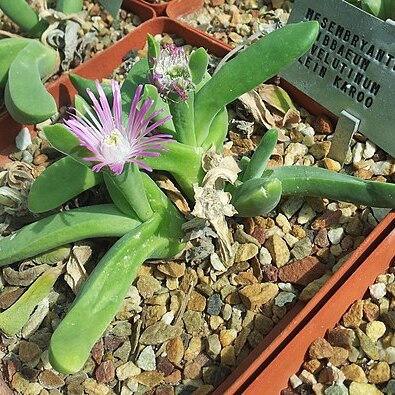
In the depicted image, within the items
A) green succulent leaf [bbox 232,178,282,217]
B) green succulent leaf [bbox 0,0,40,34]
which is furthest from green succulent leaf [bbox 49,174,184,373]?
green succulent leaf [bbox 0,0,40,34]

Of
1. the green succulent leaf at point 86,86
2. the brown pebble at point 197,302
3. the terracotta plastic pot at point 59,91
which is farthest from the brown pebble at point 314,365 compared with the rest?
the terracotta plastic pot at point 59,91

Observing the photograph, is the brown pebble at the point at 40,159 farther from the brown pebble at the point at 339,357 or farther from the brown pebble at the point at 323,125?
the brown pebble at the point at 339,357

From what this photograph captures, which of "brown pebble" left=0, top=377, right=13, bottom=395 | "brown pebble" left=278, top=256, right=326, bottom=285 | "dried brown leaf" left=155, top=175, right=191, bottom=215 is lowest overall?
"brown pebble" left=0, top=377, right=13, bottom=395

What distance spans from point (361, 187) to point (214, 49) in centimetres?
68

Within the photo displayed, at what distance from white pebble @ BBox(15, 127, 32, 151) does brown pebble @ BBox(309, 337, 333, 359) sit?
0.87 meters

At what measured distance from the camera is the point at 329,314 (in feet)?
3.56

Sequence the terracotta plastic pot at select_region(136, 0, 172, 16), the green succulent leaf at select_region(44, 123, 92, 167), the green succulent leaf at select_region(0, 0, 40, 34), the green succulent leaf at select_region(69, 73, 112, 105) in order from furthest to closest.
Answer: the terracotta plastic pot at select_region(136, 0, 172, 16) → the green succulent leaf at select_region(0, 0, 40, 34) → the green succulent leaf at select_region(69, 73, 112, 105) → the green succulent leaf at select_region(44, 123, 92, 167)

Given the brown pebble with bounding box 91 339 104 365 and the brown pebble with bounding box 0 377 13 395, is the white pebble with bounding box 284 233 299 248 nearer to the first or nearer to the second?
the brown pebble with bounding box 91 339 104 365

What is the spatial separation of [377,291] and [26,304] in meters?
0.70

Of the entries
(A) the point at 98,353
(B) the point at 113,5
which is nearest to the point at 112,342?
(A) the point at 98,353

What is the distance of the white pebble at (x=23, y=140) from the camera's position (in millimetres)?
1494

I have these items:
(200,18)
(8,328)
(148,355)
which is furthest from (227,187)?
(200,18)

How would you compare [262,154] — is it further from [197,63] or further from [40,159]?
[40,159]

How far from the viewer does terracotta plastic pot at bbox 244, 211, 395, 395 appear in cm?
100
